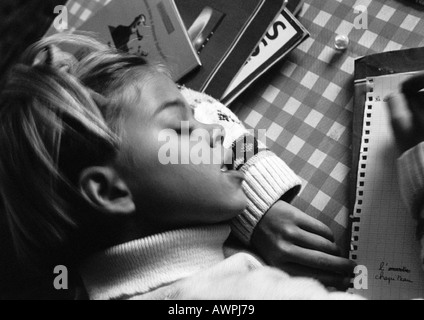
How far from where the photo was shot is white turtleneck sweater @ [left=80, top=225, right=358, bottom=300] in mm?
433

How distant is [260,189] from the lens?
0.54 meters

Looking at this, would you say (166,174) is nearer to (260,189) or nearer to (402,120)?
(260,189)

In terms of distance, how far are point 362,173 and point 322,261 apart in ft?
0.39

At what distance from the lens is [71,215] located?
45cm

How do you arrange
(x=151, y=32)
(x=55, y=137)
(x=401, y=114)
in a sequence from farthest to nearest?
1. (x=151, y=32)
2. (x=401, y=114)
3. (x=55, y=137)

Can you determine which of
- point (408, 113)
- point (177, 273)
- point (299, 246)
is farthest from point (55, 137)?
Answer: point (408, 113)

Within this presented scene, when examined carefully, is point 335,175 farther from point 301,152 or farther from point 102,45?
point 102,45

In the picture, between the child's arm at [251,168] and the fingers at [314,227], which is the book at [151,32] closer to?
the child's arm at [251,168]

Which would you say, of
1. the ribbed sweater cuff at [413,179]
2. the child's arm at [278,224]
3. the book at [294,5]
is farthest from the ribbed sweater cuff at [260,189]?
the book at [294,5]

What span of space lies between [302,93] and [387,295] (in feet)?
0.90

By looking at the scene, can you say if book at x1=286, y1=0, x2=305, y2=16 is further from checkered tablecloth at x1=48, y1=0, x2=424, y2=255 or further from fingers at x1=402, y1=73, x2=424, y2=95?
fingers at x1=402, y1=73, x2=424, y2=95

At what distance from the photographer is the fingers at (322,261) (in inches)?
20.1
